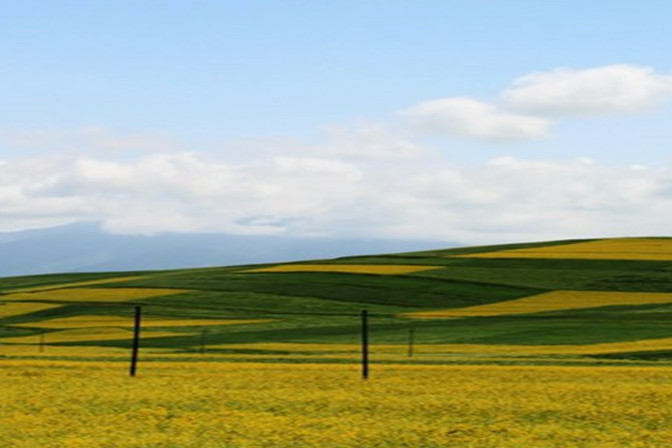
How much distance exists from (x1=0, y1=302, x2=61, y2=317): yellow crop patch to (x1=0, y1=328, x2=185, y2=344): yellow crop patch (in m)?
15.8

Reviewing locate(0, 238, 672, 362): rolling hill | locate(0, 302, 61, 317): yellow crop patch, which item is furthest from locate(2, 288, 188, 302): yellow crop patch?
locate(0, 302, 61, 317): yellow crop patch

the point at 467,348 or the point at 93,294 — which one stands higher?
the point at 93,294

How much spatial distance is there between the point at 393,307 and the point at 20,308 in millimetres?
31246

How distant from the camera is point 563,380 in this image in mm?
29141

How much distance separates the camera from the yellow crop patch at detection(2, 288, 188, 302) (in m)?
95.4

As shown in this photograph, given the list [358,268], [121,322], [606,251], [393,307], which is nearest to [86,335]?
[121,322]

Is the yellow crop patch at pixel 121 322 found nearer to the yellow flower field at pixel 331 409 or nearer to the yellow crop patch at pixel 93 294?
the yellow crop patch at pixel 93 294

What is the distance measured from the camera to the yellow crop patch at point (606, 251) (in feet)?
407

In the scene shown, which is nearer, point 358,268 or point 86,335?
point 86,335

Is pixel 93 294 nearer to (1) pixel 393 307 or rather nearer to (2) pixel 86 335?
(1) pixel 393 307

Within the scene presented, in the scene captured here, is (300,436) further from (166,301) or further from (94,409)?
(166,301)

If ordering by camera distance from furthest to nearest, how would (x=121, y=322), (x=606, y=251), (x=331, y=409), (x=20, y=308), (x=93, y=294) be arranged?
(x=606, y=251) < (x=93, y=294) < (x=20, y=308) < (x=121, y=322) < (x=331, y=409)

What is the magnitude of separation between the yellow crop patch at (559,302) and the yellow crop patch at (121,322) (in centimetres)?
1427

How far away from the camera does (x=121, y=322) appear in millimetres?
76688
